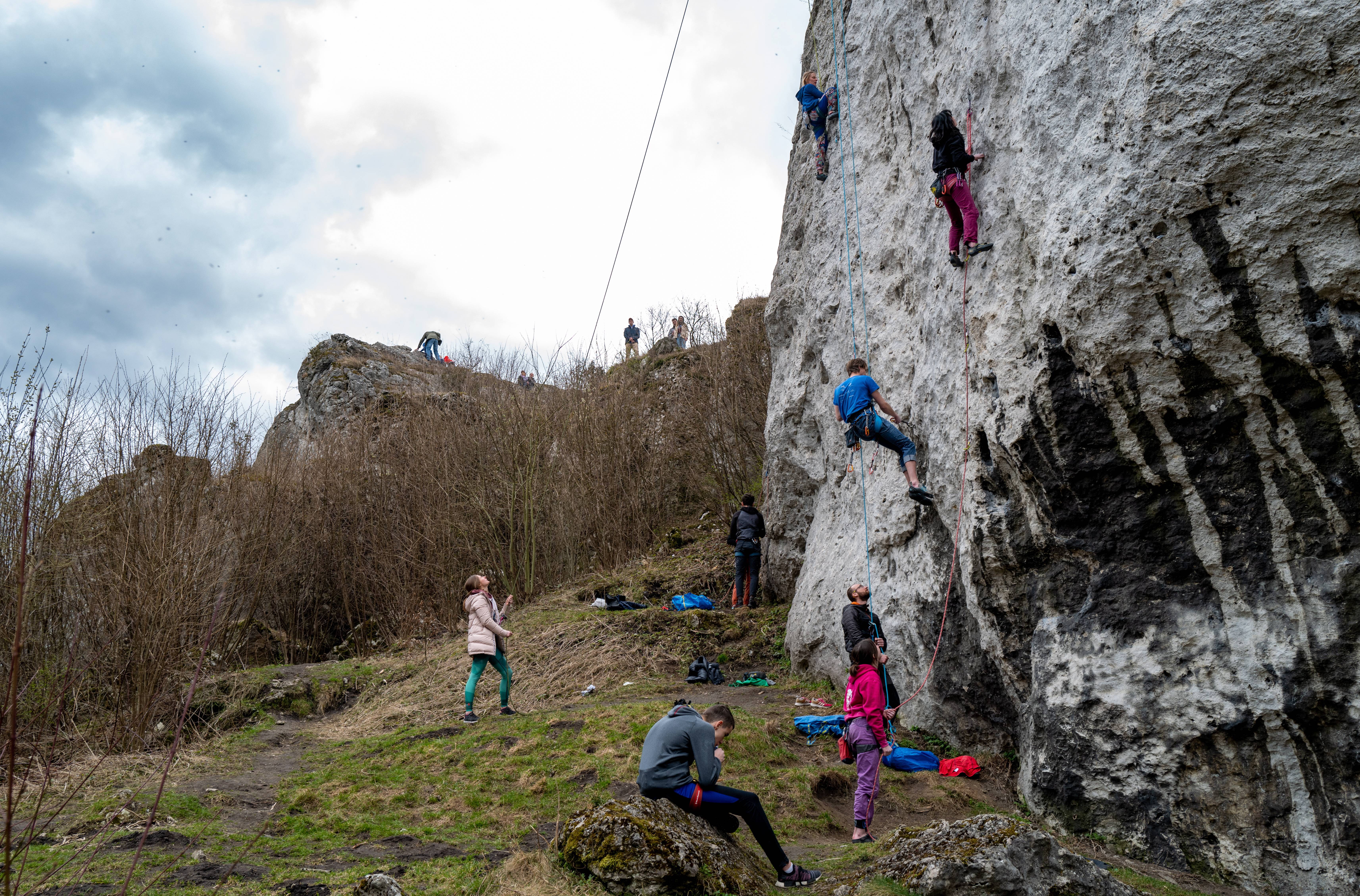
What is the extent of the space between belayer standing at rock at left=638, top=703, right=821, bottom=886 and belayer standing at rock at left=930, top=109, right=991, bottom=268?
5318 millimetres

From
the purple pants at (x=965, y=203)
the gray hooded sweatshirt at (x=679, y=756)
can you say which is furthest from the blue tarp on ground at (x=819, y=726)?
the purple pants at (x=965, y=203)

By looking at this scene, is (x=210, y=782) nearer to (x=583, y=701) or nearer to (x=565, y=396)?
(x=583, y=701)

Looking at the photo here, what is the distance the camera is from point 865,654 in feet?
21.1

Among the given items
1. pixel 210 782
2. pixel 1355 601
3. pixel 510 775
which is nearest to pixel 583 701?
pixel 510 775


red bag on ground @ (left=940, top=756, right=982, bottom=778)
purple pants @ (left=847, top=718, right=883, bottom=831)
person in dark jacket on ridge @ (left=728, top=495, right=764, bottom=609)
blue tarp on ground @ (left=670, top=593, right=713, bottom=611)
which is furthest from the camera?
blue tarp on ground @ (left=670, top=593, right=713, bottom=611)

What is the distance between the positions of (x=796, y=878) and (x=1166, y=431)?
4282 mm

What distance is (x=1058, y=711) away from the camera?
662 centimetres

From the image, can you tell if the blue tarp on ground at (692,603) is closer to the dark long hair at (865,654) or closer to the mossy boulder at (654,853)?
the dark long hair at (865,654)

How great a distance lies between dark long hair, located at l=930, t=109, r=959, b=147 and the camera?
8055 mm

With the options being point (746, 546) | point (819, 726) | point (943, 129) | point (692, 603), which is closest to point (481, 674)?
point (819, 726)

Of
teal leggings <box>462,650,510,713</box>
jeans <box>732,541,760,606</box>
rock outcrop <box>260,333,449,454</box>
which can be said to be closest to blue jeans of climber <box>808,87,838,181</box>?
jeans <box>732,541,760,606</box>

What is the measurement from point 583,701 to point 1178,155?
9012mm

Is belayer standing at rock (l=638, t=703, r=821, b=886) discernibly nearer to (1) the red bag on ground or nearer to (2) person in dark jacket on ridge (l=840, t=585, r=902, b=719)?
(1) the red bag on ground

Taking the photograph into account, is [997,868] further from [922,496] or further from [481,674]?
[481,674]
